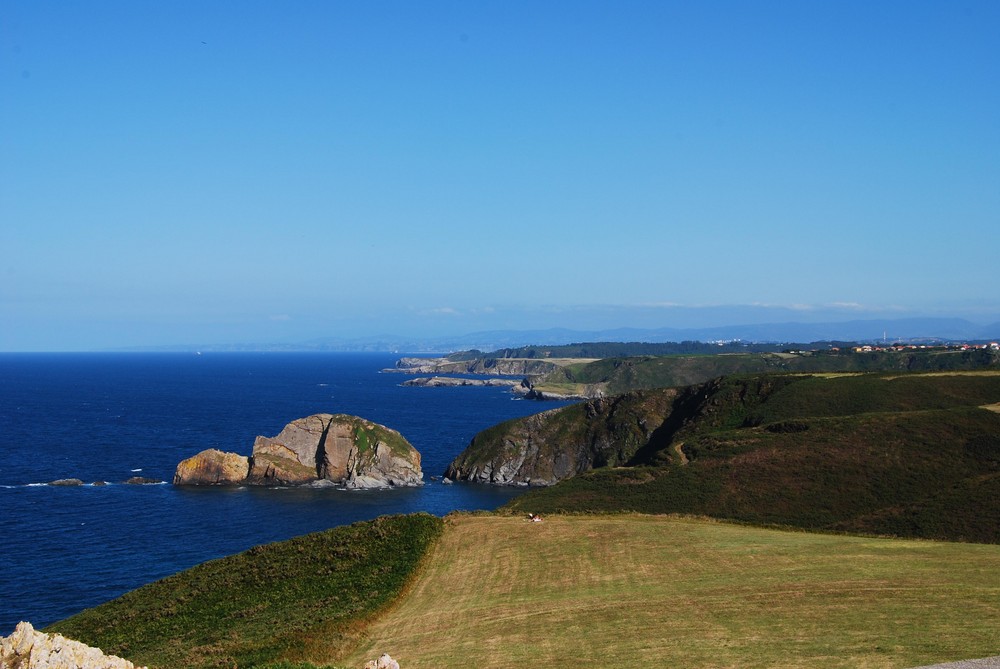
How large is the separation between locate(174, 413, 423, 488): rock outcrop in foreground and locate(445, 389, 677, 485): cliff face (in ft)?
32.6

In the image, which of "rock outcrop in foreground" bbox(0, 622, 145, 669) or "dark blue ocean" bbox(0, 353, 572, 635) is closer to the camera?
"rock outcrop in foreground" bbox(0, 622, 145, 669)

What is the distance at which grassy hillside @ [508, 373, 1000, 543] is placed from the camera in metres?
61.3

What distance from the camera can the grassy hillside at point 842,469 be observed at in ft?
201

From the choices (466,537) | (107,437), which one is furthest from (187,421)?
(466,537)

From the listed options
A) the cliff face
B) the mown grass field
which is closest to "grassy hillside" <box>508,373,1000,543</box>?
the mown grass field

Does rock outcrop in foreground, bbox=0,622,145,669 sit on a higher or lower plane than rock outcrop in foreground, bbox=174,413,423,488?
higher

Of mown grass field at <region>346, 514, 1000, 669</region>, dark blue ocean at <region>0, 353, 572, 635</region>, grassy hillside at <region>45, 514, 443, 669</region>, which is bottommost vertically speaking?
dark blue ocean at <region>0, 353, 572, 635</region>

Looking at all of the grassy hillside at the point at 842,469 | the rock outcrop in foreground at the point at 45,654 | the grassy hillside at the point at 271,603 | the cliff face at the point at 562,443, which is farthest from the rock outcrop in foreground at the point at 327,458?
the rock outcrop in foreground at the point at 45,654

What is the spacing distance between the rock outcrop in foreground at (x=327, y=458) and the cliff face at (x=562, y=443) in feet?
32.6

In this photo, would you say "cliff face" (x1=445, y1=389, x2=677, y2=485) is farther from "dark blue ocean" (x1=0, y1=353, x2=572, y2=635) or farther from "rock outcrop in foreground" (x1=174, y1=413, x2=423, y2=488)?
"rock outcrop in foreground" (x1=174, y1=413, x2=423, y2=488)

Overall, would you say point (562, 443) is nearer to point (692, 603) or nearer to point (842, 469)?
point (842, 469)

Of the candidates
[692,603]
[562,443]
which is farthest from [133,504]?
[692,603]

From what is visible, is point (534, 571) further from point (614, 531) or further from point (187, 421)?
point (187, 421)

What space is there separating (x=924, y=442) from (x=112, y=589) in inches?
2620
